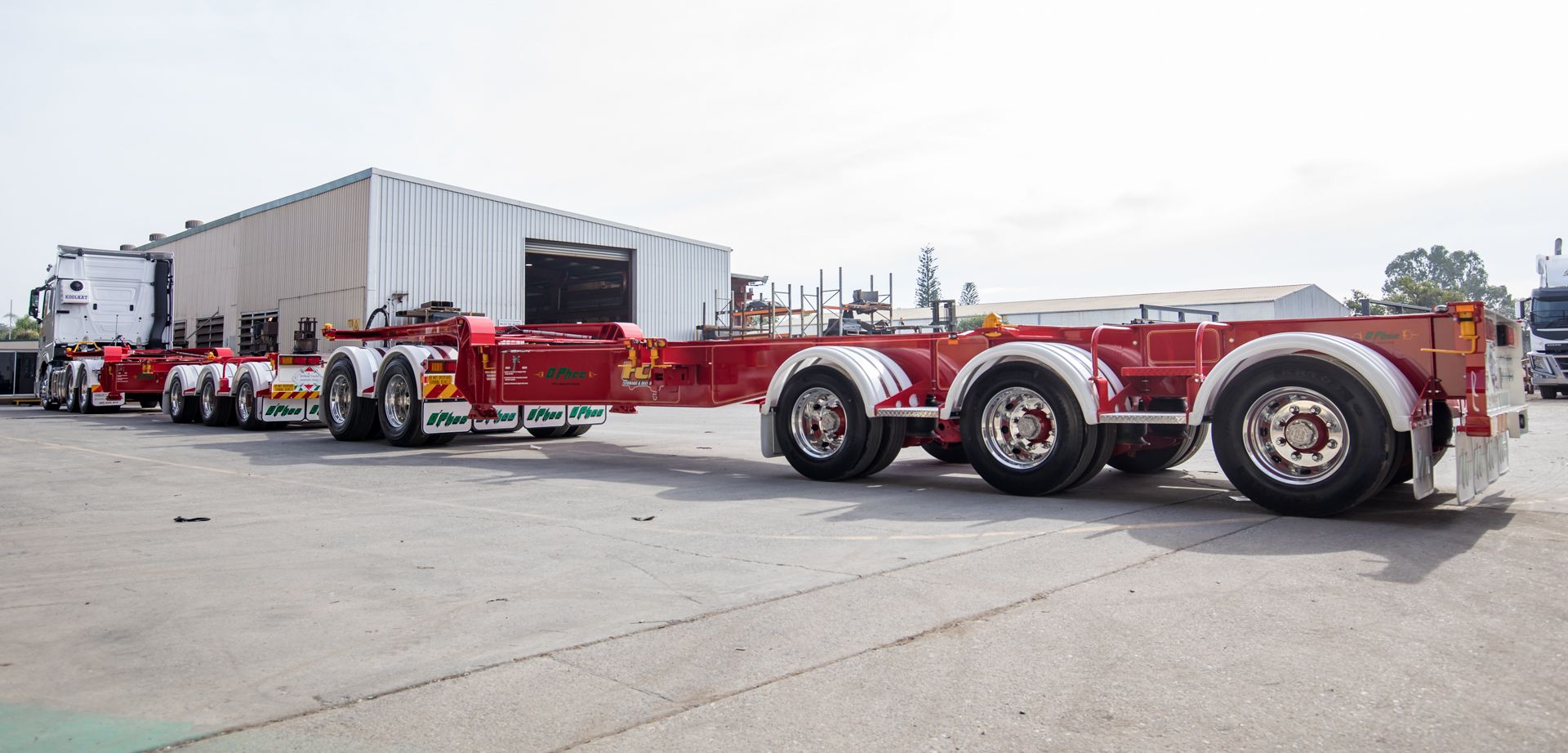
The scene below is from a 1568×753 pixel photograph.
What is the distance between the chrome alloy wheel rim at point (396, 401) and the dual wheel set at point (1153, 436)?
21.0 feet

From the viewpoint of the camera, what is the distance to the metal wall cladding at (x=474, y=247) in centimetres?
2670

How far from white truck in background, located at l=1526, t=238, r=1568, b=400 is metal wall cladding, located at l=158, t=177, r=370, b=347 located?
95.7ft

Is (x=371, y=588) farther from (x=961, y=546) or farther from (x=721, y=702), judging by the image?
(x=961, y=546)

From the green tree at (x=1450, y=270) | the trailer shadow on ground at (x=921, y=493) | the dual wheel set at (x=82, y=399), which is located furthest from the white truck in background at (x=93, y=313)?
the green tree at (x=1450, y=270)

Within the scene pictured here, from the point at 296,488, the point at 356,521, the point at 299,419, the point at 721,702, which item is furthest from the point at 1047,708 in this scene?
the point at 299,419

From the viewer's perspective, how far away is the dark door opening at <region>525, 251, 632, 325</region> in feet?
109

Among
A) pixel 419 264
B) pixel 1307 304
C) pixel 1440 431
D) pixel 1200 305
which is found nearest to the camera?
pixel 1440 431

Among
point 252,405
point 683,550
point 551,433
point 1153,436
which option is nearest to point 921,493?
point 1153,436

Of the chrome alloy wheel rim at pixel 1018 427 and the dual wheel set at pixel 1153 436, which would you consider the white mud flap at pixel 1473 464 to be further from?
the chrome alloy wheel rim at pixel 1018 427

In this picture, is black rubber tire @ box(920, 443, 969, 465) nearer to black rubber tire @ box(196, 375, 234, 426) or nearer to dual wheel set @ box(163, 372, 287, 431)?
dual wheel set @ box(163, 372, 287, 431)

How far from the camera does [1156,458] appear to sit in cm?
964

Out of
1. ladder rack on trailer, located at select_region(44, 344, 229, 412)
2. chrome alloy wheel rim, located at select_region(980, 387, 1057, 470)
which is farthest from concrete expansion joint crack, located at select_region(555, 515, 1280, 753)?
ladder rack on trailer, located at select_region(44, 344, 229, 412)

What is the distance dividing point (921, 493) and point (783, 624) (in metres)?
4.44

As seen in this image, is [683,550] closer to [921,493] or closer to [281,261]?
[921,493]
